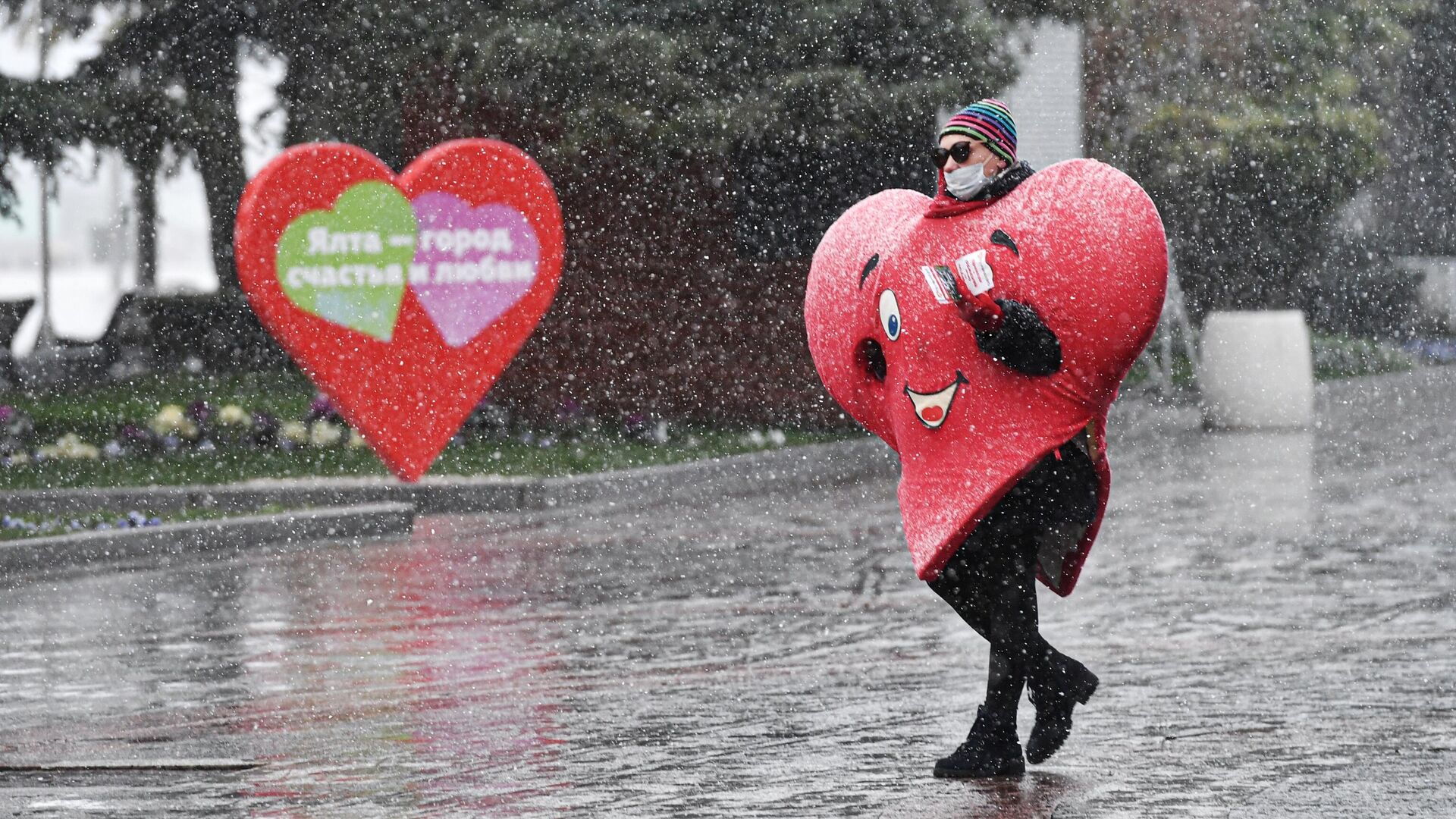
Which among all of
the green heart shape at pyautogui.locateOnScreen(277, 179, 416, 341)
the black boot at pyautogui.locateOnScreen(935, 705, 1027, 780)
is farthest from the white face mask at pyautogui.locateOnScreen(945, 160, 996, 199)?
the green heart shape at pyautogui.locateOnScreen(277, 179, 416, 341)

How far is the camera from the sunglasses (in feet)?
19.7

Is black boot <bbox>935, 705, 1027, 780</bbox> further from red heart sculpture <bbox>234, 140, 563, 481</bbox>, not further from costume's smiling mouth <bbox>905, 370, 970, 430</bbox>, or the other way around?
red heart sculpture <bbox>234, 140, 563, 481</bbox>

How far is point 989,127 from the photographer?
19.7ft

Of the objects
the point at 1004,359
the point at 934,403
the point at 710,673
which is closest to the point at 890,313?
the point at 934,403

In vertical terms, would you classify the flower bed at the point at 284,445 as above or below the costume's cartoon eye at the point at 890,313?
below

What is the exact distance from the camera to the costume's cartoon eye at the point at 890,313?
6168 millimetres

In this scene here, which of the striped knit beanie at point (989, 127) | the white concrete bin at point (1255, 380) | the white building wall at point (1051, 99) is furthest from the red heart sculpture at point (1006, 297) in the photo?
the white building wall at point (1051, 99)

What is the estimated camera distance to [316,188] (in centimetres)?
1388

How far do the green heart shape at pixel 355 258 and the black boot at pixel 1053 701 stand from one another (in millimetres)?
8381

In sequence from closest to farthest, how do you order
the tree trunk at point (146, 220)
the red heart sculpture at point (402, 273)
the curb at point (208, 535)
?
the curb at point (208, 535) < the red heart sculpture at point (402, 273) < the tree trunk at point (146, 220)

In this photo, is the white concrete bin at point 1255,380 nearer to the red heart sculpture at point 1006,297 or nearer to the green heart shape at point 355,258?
the green heart shape at point 355,258

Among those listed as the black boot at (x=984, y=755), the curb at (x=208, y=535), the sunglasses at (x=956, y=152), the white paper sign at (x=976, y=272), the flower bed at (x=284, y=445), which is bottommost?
the flower bed at (x=284, y=445)

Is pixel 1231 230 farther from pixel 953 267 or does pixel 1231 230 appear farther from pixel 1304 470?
pixel 953 267

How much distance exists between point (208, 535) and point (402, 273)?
98.6 inches
